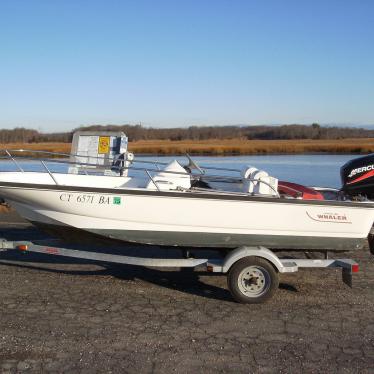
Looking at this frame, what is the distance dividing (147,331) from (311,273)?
2857 mm

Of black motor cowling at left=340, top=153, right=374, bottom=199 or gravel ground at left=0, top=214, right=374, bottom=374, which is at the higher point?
black motor cowling at left=340, top=153, right=374, bottom=199

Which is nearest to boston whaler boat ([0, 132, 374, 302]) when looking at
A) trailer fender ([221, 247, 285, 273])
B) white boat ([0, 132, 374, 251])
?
white boat ([0, 132, 374, 251])

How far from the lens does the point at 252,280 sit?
207 inches

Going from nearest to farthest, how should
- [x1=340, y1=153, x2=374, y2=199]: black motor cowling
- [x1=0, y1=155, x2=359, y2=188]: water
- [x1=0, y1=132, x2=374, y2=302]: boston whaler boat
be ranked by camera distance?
[x1=0, y1=132, x2=374, y2=302]: boston whaler boat → [x1=340, y1=153, x2=374, y2=199]: black motor cowling → [x1=0, y1=155, x2=359, y2=188]: water

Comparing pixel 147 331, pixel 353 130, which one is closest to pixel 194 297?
pixel 147 331

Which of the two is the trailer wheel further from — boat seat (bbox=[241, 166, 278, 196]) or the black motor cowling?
the black motor cowling

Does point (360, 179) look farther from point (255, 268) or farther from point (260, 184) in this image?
point (255, 268)

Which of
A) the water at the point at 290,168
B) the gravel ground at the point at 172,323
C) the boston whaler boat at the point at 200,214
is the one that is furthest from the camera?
the water at the point at 290,168

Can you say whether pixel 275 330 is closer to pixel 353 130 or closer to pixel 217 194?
pixel 217 194

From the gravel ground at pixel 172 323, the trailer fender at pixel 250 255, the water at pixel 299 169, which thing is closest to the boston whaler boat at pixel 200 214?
the trailer fender at pixel 250 255

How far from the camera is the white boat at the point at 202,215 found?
17.5ft

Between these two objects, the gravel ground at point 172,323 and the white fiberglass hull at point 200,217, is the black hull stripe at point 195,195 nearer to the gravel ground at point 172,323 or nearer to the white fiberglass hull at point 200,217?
the white fiberglass hull at point 200,217

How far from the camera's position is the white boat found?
5.33 meters

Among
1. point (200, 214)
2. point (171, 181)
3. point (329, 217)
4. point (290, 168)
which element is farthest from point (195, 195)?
point (290, 168)
